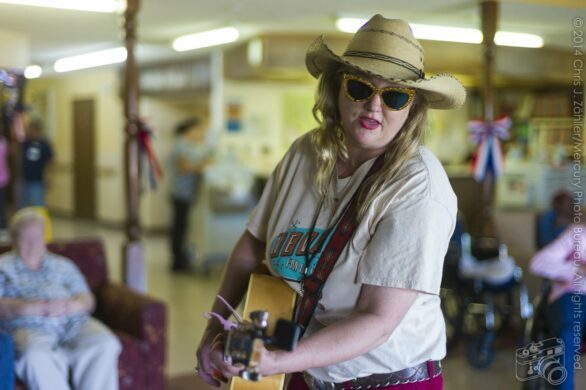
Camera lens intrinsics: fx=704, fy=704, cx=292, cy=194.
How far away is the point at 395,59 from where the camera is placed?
1.43 metres

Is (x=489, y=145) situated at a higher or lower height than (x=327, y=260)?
higher

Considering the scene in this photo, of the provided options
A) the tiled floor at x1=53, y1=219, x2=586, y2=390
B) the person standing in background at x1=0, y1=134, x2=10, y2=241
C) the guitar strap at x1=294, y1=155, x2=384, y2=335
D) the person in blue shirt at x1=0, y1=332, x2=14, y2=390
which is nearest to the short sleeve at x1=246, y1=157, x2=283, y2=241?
the guitar strap at x1=294, y1=155, x2=384, y2=335

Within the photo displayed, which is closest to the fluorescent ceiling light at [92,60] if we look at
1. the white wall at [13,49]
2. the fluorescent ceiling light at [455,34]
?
the white wall at [13,49]

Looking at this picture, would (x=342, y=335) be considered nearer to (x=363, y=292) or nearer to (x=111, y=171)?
(x=363, y=292)

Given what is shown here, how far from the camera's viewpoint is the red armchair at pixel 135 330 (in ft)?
11.4

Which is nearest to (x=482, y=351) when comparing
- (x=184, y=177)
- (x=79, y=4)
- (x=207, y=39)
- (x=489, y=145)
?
(x=489, y=145)

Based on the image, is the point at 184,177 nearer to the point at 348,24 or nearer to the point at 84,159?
the point at 348,24

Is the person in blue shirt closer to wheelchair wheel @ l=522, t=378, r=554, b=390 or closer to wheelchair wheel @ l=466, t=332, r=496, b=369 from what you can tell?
wheelchair wheel @ l=522, t=378, r=554, b=390

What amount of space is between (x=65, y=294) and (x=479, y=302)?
289 cm

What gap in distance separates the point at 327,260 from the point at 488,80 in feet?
14.0

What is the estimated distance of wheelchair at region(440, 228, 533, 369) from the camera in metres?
4.75

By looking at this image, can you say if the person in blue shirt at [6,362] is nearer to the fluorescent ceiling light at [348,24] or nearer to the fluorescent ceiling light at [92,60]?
the fluorescent ceiling light at [348,24]

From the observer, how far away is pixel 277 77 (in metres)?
8.41

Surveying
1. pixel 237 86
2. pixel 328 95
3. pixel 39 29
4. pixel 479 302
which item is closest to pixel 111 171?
pixel 237 86
